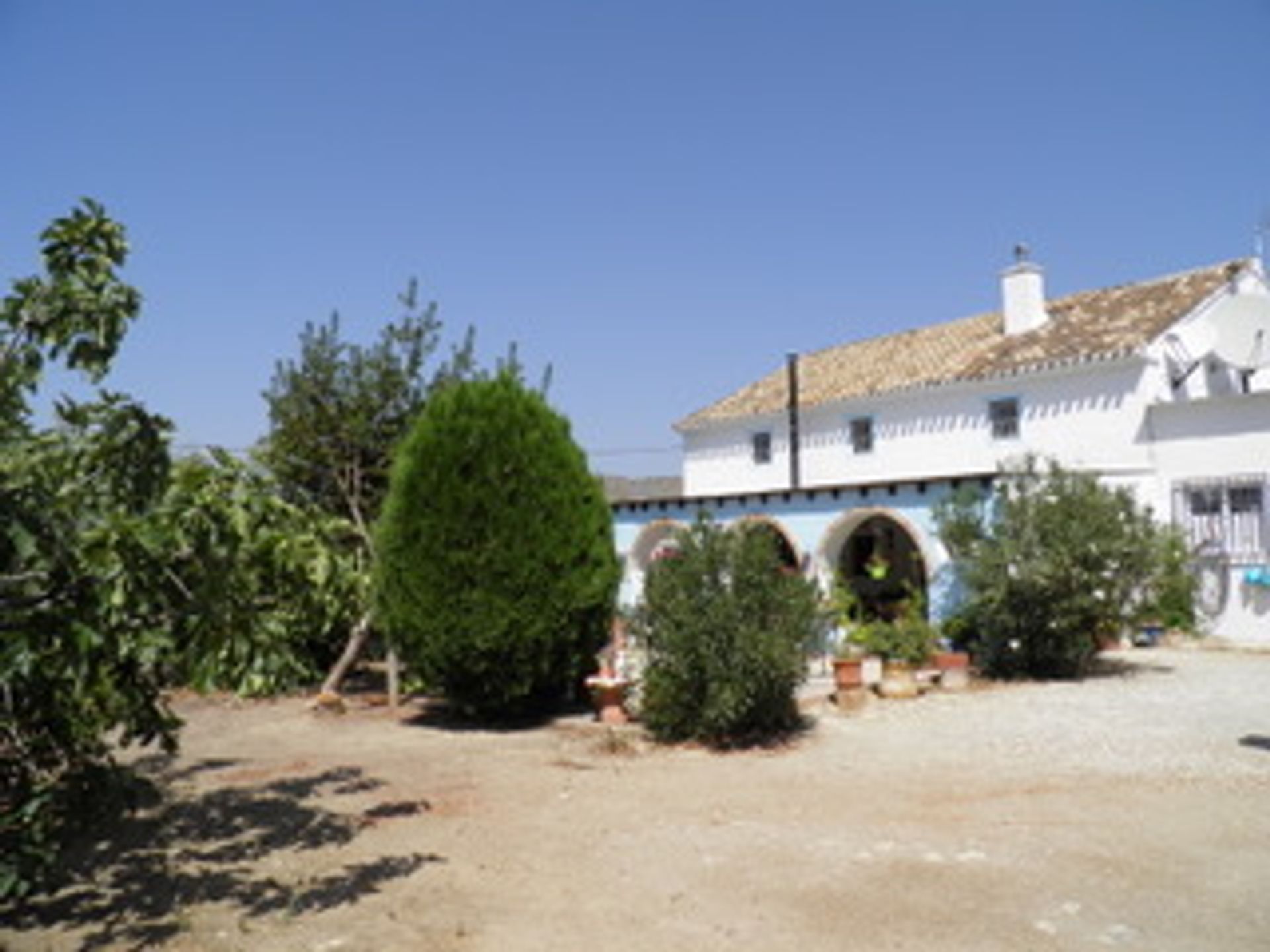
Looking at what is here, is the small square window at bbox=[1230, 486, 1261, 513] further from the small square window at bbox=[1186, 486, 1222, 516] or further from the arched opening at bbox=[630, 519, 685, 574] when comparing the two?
the arched opening at bbox=[630, 519, 685, 574]

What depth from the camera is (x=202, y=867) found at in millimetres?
6277

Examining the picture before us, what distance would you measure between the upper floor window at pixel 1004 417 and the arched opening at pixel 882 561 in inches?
116

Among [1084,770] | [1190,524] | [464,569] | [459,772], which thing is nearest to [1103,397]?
[1190,524]

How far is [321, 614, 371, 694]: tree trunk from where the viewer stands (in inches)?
554

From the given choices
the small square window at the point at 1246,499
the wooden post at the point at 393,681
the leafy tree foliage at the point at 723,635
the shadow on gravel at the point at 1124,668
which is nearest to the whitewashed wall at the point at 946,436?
the small square window at the point at 1246,499

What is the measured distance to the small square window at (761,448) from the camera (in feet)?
85.2

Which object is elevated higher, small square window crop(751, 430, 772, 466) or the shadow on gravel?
small square window crop(751, 430, 772, 466)

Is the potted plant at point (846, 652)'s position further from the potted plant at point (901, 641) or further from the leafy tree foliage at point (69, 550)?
the leafy tree foliage at point (69, 550)

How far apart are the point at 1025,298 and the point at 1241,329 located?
15.6ft

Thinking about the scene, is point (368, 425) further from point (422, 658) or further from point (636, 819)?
point (636, 819)

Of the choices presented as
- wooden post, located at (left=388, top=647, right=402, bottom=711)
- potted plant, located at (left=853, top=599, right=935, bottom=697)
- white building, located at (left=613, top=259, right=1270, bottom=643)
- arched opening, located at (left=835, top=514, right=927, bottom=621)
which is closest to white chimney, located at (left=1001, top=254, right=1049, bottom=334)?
white building, located at (left=613, top=259, right=1270, bottom=643)

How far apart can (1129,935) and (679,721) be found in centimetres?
598

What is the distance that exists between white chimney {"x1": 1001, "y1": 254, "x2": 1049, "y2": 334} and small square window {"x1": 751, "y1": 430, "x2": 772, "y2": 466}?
6483mm

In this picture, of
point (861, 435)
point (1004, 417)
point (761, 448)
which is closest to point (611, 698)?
point (1004, 417)
